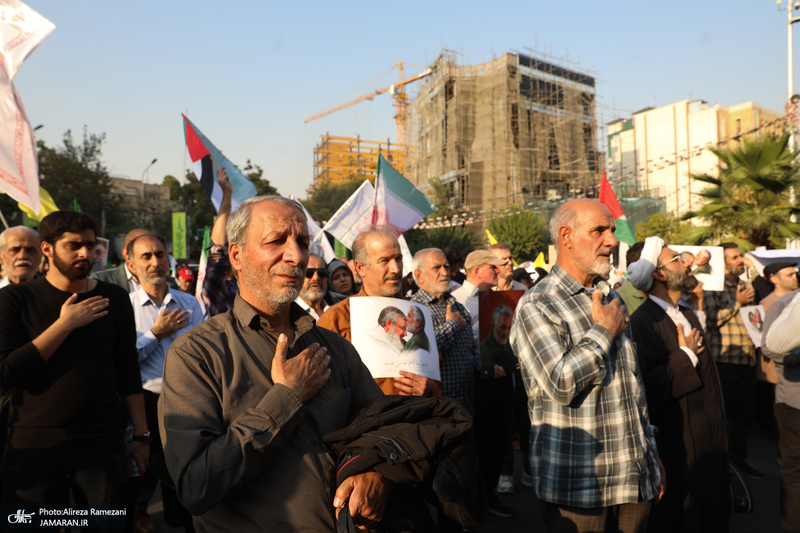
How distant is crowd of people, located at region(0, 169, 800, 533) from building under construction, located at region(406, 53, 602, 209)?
132 feet

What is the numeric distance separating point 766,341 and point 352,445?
387 cm

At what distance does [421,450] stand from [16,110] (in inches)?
159

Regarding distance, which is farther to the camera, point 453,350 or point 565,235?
point 453,350

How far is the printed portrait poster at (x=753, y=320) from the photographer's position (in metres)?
6.30

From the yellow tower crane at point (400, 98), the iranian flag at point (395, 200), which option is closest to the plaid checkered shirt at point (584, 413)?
the iranian flag at point (395, 200)

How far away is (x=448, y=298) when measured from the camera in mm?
4664

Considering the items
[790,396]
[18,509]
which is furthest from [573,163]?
[18,509]

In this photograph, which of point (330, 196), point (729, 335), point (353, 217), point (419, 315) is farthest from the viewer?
point (330, 196)

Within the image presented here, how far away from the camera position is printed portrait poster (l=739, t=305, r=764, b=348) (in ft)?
20.7

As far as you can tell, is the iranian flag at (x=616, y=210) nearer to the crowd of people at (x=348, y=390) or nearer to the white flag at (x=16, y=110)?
the crowd of people at (x=348, y=390)

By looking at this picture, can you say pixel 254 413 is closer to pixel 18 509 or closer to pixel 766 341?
pixel 18 509

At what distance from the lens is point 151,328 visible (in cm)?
412

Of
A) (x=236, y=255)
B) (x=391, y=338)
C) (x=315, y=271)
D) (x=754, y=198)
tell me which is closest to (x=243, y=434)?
(x=236, y=255)

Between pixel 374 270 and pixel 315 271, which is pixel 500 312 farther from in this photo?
pixel 374 270
